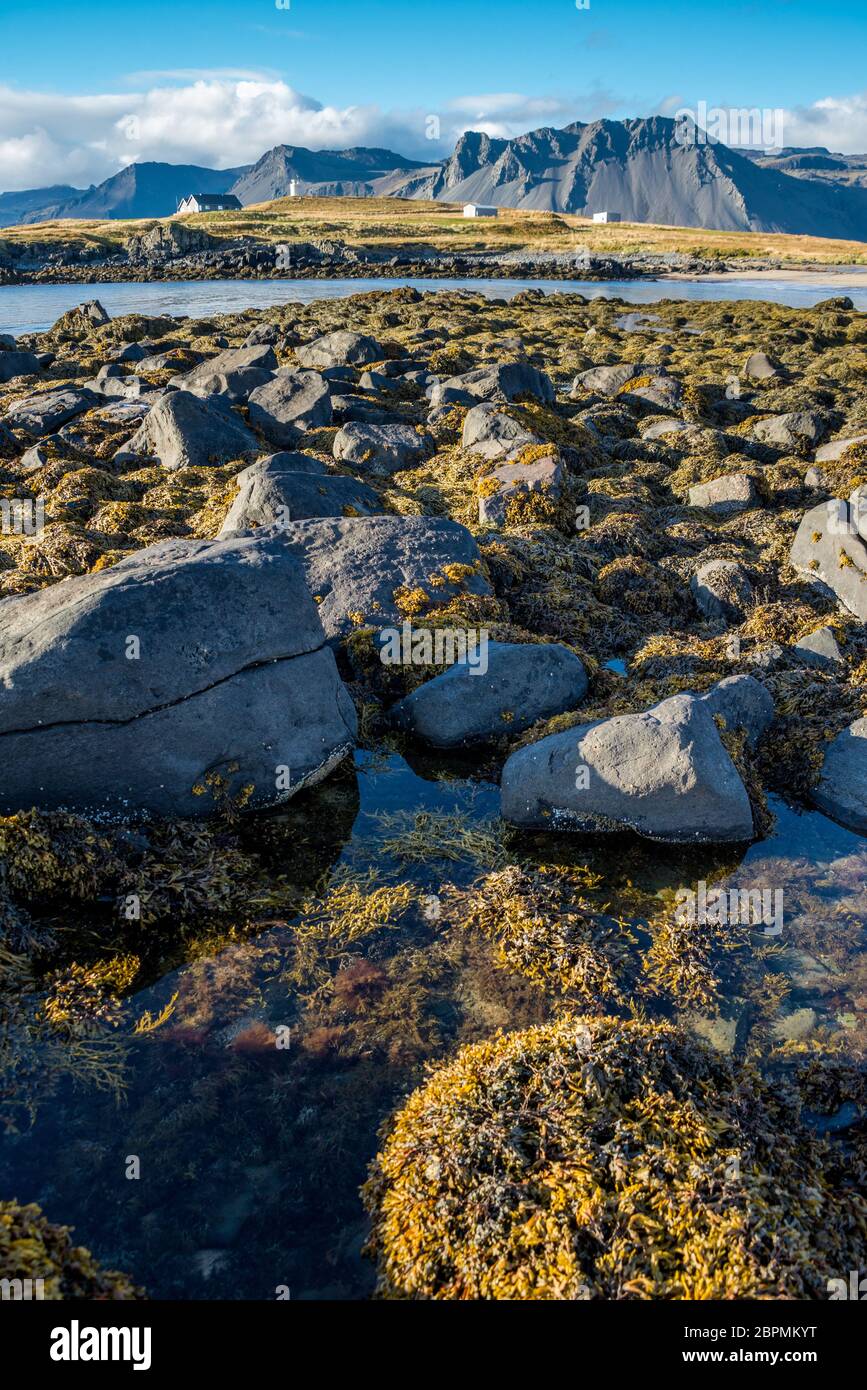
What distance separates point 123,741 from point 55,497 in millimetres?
11574

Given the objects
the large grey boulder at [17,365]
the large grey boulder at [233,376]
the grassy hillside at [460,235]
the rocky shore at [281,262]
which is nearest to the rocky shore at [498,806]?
the large grey boulder at [233,376]

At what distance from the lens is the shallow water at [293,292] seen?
5659 cm

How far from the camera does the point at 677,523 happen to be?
16.0 metres

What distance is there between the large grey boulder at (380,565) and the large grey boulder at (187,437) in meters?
7.79

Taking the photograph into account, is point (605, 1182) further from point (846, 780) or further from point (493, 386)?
point (493, 386)

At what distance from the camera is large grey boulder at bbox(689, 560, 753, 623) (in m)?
12.5

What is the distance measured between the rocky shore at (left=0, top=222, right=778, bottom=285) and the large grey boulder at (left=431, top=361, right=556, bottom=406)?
2556 inches

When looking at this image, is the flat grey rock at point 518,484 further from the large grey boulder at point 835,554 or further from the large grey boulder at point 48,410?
the large grey boulder at point 48,410

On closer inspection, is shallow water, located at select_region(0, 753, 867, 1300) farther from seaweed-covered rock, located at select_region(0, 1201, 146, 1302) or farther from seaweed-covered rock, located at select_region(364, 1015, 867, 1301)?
seaweed-covered rock, located at select_region(364, 1015, 867, 1301)

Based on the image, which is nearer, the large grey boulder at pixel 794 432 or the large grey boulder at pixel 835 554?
the large grey boulder at pixel 835 554

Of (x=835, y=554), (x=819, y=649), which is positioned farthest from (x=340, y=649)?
(x=835, y=554)

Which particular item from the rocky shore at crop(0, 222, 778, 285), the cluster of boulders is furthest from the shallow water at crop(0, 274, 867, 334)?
the cluster of boulders

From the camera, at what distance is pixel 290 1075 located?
573 centimetres

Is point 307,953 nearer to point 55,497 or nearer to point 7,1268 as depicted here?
point 7,1268
